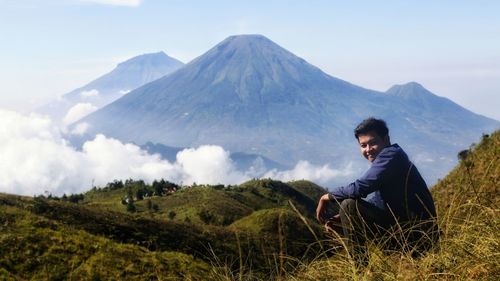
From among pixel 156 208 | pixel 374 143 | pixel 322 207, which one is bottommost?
pixel 156 208

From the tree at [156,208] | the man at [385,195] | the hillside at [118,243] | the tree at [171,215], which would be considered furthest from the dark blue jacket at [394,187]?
the tree at [156,208]

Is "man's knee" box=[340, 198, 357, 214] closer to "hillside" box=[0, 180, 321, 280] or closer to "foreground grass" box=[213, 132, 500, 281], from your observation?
"hillside" box=[0, 180, 321, 280]

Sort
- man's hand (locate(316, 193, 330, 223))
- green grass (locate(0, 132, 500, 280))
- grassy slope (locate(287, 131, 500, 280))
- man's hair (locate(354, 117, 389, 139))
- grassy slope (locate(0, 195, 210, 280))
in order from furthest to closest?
grassy slope (locate(0, 195, 210, 280)) → man's hair (locate(354, 117, 389, 139)) → man's hand (locate(316, 193, 330, 223)) → green grass (locate(0, 132, 500, 280)) → grassy slope (locate(287, 131, 500, 280))

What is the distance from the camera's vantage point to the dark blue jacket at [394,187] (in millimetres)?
7457

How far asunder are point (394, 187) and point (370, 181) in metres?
0.41

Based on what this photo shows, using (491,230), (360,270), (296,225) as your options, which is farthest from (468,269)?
(296,225)

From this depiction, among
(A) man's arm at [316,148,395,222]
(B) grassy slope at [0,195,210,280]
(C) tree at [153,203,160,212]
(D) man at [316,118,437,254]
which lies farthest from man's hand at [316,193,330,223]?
(C) tree at [153,203,160,212]

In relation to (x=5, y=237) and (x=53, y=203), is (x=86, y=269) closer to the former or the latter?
(x=5, y=237)

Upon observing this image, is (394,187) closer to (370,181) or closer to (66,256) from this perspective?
(370,181)

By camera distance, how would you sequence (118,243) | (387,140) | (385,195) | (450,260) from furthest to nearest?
1. (118,243)
2. (387,140)
3. (385,195)
4. (450,260)

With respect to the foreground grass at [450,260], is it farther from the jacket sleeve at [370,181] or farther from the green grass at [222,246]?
the jacket sleeve at [370,181]

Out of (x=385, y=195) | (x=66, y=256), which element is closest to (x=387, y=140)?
(x=385, y=195)

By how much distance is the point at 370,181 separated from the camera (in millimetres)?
7449

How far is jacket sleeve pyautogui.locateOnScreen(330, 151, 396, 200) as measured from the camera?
24.3 ft
